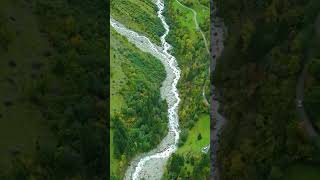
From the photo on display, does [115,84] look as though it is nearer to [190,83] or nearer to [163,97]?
[163,97]

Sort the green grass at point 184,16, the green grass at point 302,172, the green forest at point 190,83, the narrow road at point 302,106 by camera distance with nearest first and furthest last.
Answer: the green grass at point 302,172, the narrow road at point 302,106, the green forest at point 190,83, the green grass at point 184,16

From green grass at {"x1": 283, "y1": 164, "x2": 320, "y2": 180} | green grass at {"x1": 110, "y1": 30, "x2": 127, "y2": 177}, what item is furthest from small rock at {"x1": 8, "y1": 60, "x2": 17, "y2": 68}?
green grass at {"x1": 283, "y1": 164, "x2": 320, "y2": 180}

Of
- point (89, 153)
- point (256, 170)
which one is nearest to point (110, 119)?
point (89, 153)

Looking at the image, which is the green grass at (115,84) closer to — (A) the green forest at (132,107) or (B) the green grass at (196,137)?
(A) the green forest at (132,107)

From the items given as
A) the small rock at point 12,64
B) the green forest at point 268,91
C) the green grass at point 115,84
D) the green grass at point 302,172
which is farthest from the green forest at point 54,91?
the green grass at point 302,172

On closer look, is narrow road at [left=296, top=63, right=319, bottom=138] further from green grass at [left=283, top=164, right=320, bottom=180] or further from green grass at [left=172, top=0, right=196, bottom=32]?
green grass at [left=172, top=0, right=196, bottom=32]

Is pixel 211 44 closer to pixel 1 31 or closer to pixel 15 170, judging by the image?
pixel 1 31
